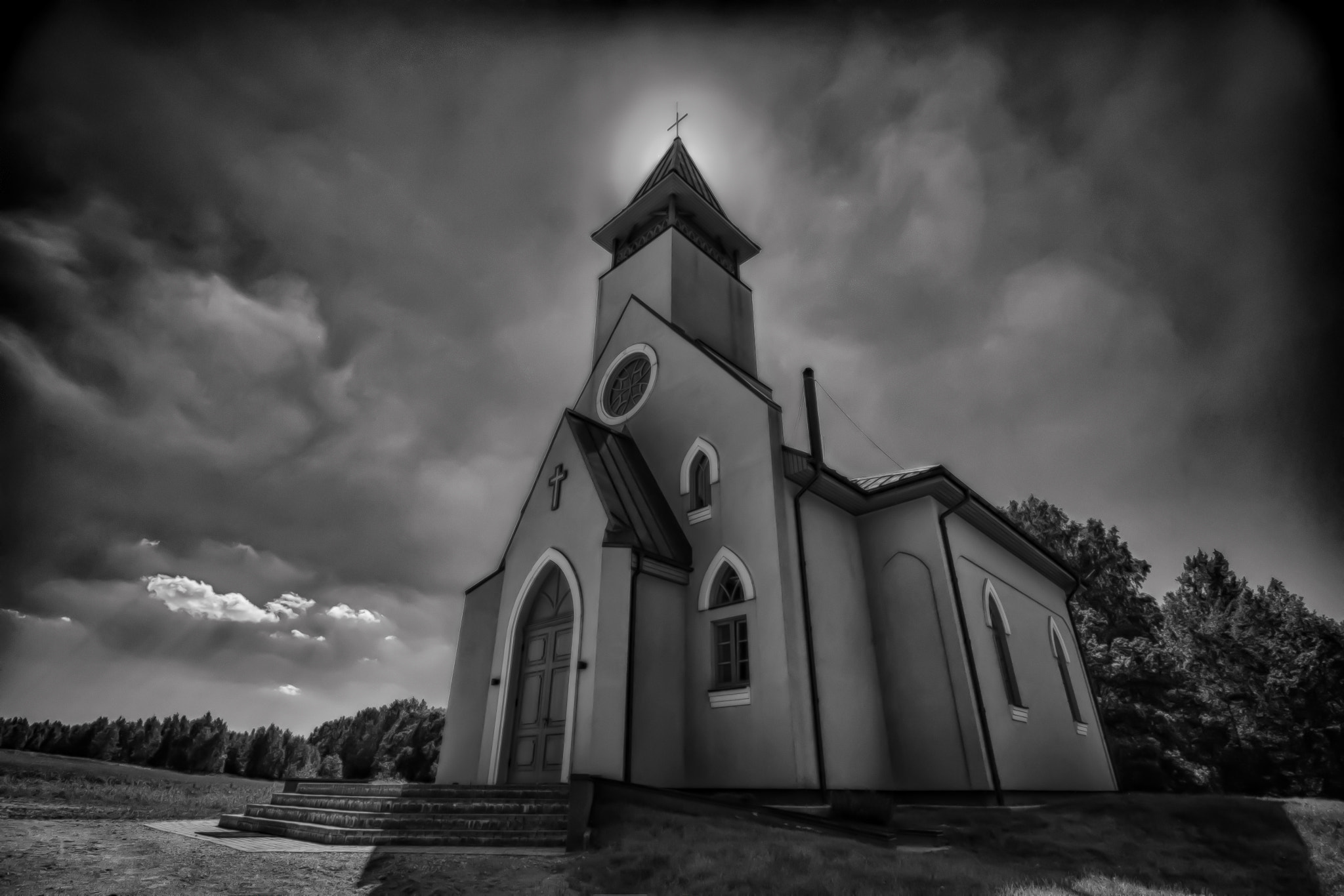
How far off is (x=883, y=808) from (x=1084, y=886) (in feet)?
8.24

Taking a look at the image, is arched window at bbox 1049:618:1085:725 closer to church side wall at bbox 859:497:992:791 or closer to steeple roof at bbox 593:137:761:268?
church side wall at bbox 859:497:992:791

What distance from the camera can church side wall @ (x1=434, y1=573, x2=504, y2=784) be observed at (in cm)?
1473

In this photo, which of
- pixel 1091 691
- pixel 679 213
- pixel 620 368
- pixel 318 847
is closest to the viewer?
pixel 318 847

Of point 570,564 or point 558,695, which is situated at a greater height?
point 570,564

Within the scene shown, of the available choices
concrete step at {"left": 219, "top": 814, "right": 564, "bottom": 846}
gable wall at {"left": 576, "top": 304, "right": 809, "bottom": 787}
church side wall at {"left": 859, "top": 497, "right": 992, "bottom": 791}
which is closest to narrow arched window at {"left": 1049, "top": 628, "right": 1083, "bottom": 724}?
church side wall at {"left": 859, "top": 497, "right": 992, "bottom": 791}

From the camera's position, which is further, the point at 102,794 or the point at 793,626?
the point at 793,626

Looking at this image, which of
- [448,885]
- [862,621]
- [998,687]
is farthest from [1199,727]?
[448,885]

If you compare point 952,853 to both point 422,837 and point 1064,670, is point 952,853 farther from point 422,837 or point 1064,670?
point 1064,670

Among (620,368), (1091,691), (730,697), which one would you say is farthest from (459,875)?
(1091,691)

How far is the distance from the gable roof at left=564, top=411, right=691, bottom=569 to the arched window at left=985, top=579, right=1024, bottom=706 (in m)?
7.08

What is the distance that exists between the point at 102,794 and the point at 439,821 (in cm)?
794

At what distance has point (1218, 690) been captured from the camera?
96.2 ft

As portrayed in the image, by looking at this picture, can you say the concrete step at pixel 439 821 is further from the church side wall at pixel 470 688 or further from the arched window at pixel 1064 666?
the arched window at pixel 1064 666

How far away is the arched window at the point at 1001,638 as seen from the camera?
47.6 ft
